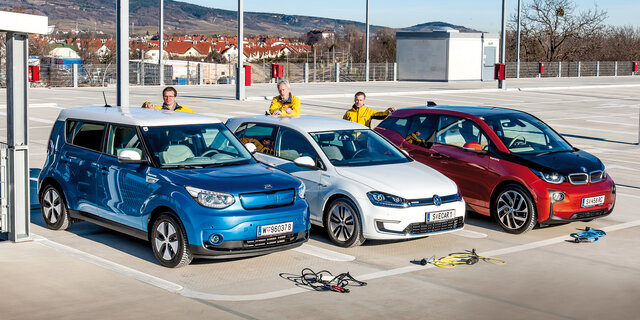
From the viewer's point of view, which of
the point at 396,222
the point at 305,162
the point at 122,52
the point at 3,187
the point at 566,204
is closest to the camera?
the point at 396,222

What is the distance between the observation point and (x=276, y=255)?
931cm

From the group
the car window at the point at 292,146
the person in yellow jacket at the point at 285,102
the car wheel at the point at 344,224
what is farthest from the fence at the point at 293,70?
the car wheel at the point at 344,224

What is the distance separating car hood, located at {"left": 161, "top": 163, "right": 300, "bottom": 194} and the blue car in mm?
10

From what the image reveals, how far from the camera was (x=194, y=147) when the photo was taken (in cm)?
930

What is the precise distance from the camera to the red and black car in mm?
10398

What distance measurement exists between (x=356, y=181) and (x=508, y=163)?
7.46 ft

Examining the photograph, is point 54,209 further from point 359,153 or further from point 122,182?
point 359,153

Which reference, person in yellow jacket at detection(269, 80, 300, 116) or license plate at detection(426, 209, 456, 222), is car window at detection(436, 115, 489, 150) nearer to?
license plate at detection(426, 209, 456, 222)

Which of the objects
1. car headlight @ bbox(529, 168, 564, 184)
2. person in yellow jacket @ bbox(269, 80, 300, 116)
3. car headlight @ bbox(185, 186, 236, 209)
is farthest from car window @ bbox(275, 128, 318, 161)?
car headlight @ bbox(529, 168, 564, 184)

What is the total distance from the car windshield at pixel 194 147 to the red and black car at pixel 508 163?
3.13 metres

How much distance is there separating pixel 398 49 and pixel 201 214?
45341mm

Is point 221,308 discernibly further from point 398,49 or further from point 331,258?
point 398,49

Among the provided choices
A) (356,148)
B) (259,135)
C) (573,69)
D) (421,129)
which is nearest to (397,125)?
(421,129)

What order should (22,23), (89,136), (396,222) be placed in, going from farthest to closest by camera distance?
(89,136) < (396,222) < (22,23)
